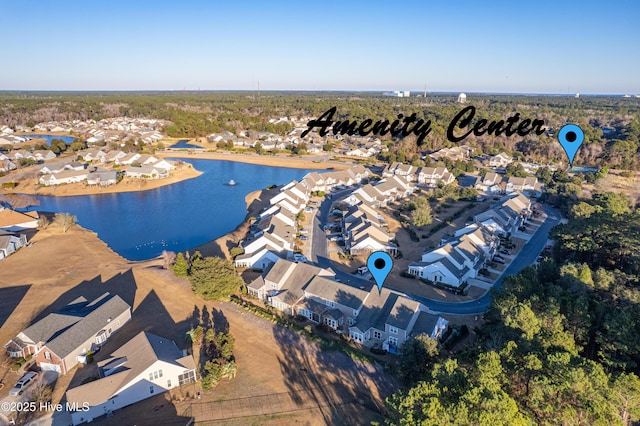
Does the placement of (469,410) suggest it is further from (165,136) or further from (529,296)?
(165,136)

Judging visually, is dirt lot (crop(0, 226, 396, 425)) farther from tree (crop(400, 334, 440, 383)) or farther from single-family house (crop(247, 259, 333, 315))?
single-family house (crop(247, 259, 333, 315))

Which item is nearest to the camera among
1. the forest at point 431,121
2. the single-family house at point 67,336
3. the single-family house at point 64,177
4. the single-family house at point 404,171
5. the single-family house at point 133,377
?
the single-family house at point 133,377

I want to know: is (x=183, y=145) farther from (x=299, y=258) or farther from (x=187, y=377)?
(x=187, y=377)

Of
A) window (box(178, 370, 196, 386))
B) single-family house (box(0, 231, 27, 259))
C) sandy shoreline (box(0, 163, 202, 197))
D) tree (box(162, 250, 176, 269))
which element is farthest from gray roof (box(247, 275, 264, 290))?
sandy shoreline (box(0, 163, 202, 197))

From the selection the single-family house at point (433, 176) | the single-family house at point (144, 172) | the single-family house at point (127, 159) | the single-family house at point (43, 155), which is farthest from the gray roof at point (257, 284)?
the single-family house at point (43, 155)

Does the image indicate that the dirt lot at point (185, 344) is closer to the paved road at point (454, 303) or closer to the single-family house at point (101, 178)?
the paved road at point (454, 303)

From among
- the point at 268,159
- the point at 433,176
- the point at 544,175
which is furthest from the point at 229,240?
the point at 544,175
